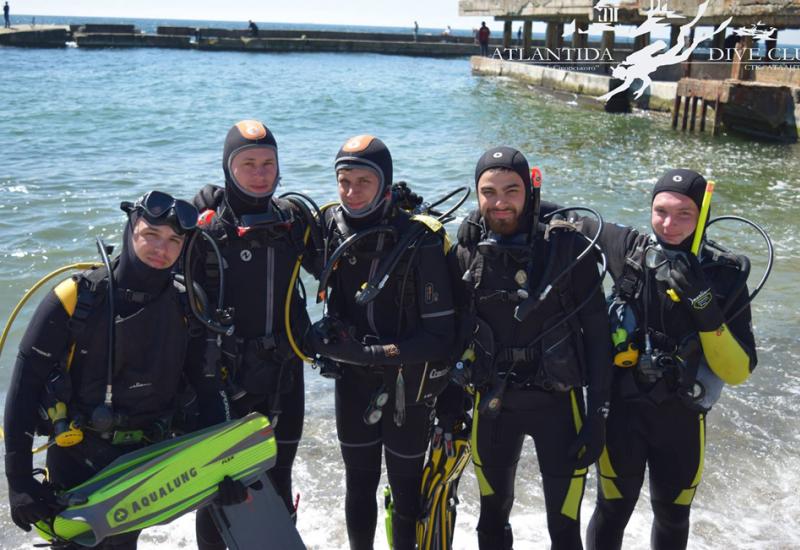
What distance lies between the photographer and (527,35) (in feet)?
107

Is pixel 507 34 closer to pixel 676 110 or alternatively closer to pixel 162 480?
pixel 676 110

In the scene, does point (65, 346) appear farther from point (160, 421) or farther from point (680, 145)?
point (680, 145)

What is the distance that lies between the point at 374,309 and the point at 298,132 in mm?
16473

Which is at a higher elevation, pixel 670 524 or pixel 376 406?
pixel 376 406

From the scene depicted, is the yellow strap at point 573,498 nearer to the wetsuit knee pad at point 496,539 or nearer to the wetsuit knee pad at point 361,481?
the wetsuit knee pad at point 496,539

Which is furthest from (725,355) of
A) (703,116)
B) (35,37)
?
(35,37)

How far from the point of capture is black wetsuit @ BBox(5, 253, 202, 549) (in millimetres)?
2609

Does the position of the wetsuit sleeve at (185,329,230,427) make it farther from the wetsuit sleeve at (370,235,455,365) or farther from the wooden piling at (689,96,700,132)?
the wooden piling at (689,96,700,132)

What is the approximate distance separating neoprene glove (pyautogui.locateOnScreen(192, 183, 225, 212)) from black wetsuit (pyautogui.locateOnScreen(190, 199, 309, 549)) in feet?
0.16

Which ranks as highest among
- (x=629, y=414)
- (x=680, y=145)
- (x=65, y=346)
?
(x=65, y=346)

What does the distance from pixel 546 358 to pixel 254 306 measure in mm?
1155

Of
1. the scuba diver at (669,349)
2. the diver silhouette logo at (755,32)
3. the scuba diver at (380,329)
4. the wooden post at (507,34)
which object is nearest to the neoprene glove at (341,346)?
the scuba diver at (380,329)

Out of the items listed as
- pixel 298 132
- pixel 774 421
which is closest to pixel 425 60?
pixel 298 132

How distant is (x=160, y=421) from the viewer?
112 inches
